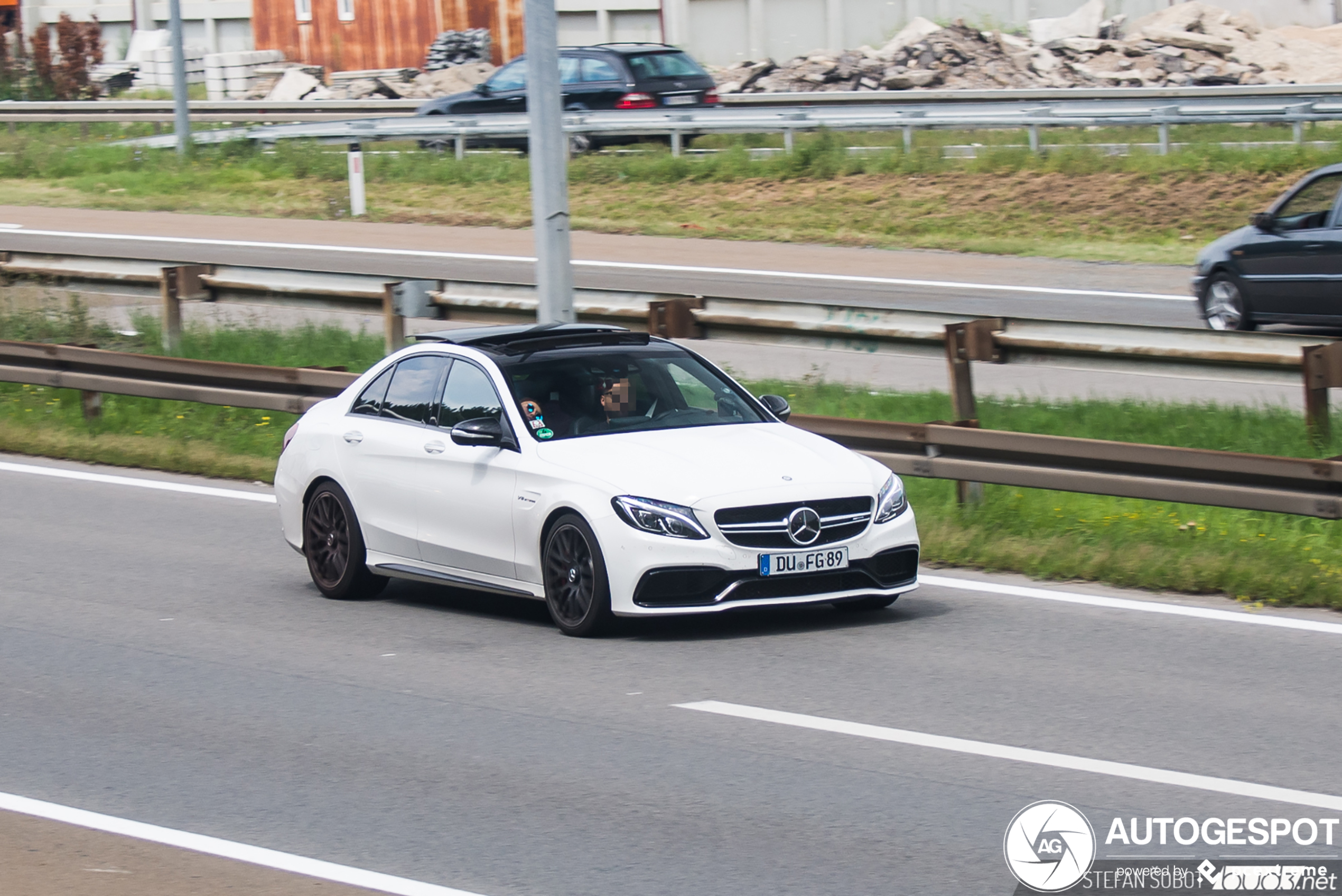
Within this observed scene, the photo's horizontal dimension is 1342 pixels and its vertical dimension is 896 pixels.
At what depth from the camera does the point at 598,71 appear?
32.8 metres

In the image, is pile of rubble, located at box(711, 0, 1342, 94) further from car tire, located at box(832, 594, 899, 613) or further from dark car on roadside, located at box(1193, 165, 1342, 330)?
car tire, located at box(832, 594, 899, 613)

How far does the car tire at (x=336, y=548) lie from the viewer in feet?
34.4

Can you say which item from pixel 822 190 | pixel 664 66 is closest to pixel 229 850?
pixel 822 190

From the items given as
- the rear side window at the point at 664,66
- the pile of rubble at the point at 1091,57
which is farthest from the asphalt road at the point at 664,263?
the pile of rubble at the point at 1091,57

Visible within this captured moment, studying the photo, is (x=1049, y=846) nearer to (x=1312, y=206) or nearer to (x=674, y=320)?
(x=674, y=320)

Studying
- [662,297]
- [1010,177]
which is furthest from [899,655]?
[1010,177]

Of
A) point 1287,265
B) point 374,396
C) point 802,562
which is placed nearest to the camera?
point 802,562

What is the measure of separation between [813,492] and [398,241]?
66.3 feet

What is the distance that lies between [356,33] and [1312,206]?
39901mm

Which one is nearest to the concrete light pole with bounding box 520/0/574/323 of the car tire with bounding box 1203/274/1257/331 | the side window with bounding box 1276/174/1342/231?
the car tire with bounding box 1203/274/1257/331

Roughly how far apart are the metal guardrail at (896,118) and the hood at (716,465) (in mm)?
18470

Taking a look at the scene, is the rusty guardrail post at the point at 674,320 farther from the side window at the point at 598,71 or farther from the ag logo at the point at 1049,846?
the side window at the point at 598,71

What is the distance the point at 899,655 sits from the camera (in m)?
8.77

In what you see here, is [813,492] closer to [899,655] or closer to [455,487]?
[899,655]
